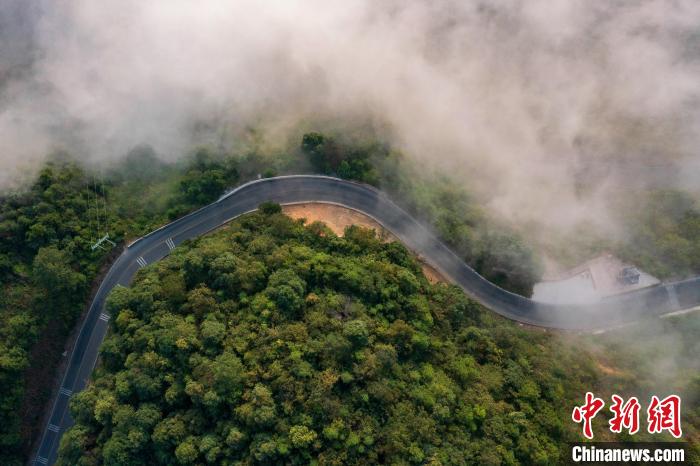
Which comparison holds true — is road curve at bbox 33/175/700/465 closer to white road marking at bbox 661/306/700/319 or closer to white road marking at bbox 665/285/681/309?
white road marking at bbox 665/285/681/309

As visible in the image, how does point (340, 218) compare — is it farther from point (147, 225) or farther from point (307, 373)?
point (147, 225)

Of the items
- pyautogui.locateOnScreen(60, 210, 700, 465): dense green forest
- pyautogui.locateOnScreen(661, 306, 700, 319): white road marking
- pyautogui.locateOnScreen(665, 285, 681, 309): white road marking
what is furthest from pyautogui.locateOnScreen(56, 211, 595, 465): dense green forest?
pyautogui.locateOnScreen(665, 285, 681, 309): white road marking

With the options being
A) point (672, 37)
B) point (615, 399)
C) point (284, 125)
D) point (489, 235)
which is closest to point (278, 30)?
point (284, 125)

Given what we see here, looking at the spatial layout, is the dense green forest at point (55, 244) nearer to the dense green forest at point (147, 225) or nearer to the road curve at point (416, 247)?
the dense green forest at point (147, 225)

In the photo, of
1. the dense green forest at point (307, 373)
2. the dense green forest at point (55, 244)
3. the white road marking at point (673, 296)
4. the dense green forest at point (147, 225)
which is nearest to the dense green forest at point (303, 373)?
the dense green forest at point (307, 373)

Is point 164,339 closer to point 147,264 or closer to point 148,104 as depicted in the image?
point 147,264

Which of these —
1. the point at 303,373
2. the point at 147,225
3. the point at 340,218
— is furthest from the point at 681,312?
the point at 147,225
